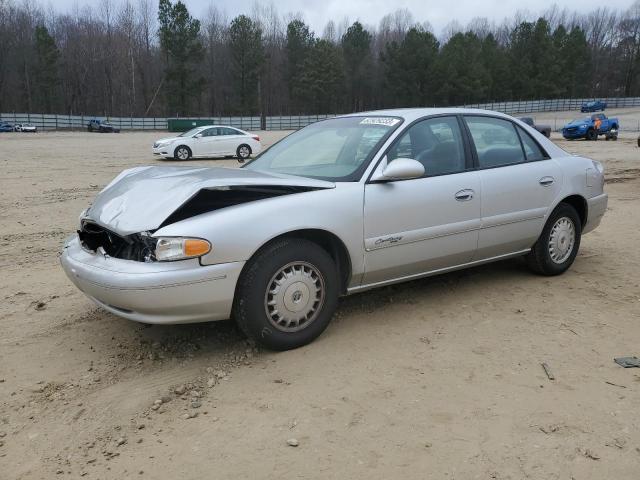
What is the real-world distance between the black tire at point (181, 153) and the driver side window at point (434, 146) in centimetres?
1675

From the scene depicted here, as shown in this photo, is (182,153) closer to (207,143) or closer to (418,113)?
(207,143)

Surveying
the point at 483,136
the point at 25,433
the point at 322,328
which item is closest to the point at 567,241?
the point at 483,136

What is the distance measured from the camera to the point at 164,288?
3066 mm

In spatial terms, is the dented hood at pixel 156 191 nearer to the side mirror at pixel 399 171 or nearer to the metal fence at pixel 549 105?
the side mirror at pixel 399 171

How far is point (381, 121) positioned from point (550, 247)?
2.00m

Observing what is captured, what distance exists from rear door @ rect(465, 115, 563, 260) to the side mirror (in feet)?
2.80

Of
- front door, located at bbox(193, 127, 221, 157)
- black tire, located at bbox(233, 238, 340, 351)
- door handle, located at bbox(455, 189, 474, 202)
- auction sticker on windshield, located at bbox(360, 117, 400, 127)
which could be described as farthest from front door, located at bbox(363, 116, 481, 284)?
front door, located at bbox(193, 127, 221, 157)

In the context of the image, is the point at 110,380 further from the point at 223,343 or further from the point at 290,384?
the point at 290,384

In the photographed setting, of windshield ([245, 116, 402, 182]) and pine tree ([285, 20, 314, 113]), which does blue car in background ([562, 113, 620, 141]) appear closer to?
windshield ([245, 116, 402, 182])

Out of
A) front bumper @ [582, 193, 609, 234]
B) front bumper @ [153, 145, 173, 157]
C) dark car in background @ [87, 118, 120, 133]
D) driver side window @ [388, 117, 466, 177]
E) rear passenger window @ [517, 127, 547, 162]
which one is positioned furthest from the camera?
dark car in background @ [87, 118, 120, 133]

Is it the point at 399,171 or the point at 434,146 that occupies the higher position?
the point at 434,146

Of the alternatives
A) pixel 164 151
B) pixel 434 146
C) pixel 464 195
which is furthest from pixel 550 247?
pixel 164 151

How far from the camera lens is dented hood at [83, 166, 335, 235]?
10.6 feet

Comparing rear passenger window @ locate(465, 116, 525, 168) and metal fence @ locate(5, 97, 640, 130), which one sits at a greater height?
metal fence @ locate(5, 97, 640, 130)
